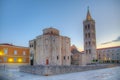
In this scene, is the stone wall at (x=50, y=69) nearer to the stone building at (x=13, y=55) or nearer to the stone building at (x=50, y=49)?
the stone building at (x=50, y=49)

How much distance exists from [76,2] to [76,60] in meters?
37.1

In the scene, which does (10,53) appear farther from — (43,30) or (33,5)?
(33,5)

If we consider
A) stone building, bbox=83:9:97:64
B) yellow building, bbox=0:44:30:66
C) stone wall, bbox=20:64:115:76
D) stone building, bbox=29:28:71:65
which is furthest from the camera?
stone building, bbox=83:9:97:64

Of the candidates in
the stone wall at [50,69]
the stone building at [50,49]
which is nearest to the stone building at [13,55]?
the stone building at [50,49]

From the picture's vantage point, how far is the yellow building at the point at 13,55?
101 feet

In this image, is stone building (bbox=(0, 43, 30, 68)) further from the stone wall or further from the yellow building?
the stone wall

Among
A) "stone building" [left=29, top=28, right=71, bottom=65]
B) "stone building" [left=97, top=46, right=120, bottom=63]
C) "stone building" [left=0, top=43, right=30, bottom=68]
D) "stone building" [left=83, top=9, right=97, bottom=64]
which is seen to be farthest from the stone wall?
"stone building" [left=97, top=46, right=120, bottom=63]

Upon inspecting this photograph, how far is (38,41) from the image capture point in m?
34.6

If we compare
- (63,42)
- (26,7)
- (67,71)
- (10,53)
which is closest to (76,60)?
(63,42)

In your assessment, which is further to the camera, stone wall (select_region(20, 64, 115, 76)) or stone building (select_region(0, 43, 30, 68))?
stone building (select_region(0, 43, 30, 68))

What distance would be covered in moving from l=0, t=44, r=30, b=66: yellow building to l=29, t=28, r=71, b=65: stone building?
2201 millimetres

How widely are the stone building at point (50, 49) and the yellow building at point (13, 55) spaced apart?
2201 mm

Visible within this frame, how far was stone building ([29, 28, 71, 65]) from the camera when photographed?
3189 centimetres

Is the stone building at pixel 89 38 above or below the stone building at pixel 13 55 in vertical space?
above
